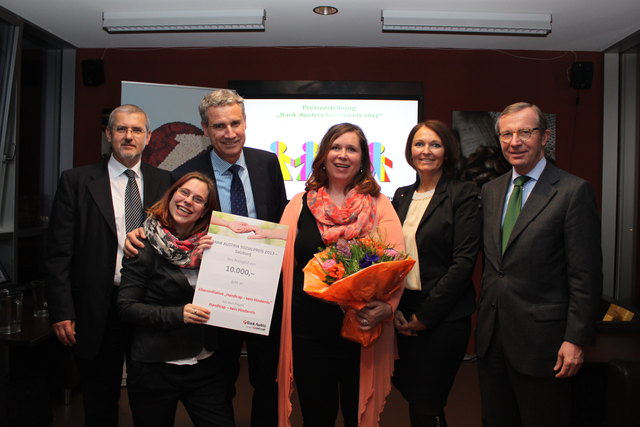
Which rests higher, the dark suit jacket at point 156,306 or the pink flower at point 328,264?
the pink flower at point 328,264

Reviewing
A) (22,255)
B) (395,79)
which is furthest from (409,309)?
(22,255)

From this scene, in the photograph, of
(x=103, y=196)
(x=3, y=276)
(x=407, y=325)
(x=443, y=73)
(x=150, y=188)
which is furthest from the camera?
(x=443, y=73)

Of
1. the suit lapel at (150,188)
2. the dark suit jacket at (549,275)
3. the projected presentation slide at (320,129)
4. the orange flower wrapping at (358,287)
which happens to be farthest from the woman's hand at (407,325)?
the projected presentation slide at (320,129)

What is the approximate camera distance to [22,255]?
160 inches

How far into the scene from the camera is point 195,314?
178 centimetres

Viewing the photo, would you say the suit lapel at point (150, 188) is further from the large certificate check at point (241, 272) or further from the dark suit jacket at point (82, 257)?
the large certificate check at point (241, 272)

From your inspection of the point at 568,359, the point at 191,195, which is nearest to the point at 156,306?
the point at 191,195

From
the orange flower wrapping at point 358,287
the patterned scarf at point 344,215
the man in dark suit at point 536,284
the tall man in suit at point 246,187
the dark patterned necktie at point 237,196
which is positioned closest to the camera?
the orange flower wrapping at point 358,287

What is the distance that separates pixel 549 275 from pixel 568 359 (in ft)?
1.06

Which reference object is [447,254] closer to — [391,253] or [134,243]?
[391,253]

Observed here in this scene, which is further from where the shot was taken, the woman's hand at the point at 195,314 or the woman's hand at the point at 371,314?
the woman's hand at the point at 371,314

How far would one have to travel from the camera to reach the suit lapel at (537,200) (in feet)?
6.39

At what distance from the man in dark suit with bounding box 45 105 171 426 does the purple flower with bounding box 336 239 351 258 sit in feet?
3.21

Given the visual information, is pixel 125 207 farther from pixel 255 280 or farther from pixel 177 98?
pixel 177 98
